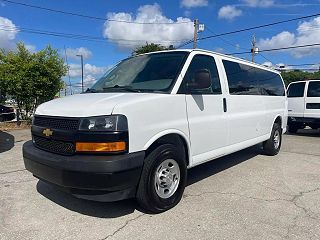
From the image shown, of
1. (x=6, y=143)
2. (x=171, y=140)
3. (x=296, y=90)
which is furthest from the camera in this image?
(x=296, y=90)

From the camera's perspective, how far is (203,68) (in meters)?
4.75

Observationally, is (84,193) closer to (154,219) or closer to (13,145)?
(154,219)

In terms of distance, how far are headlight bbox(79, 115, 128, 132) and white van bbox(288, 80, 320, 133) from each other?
A: 9.58m

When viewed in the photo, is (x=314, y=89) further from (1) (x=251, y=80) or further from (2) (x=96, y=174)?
(2) (x=96, y=174)

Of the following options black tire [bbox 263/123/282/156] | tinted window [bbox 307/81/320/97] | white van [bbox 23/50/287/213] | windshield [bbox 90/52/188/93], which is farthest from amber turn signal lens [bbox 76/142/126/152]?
tinted window [bbox 307/81/320/97]

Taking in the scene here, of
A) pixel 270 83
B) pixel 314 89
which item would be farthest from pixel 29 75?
pixel 314 89

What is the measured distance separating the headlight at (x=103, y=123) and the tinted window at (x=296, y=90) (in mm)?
9832

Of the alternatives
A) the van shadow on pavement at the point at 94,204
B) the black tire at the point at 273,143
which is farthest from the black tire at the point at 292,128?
the van shadow on pavement at the point at 94,204

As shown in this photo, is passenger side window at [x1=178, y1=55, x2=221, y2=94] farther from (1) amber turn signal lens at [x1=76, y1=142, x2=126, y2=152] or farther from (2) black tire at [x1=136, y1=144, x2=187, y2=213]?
(1) amber turn signal lens at [x1=76, y1=142, x2=126, y2=152]

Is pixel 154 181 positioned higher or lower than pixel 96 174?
lower

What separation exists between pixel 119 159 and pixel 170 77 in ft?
4.80

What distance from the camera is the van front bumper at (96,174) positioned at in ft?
10.8

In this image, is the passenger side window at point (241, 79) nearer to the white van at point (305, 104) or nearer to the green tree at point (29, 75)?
the white van at point (305, 104)

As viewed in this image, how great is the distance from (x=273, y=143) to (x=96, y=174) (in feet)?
17.2
